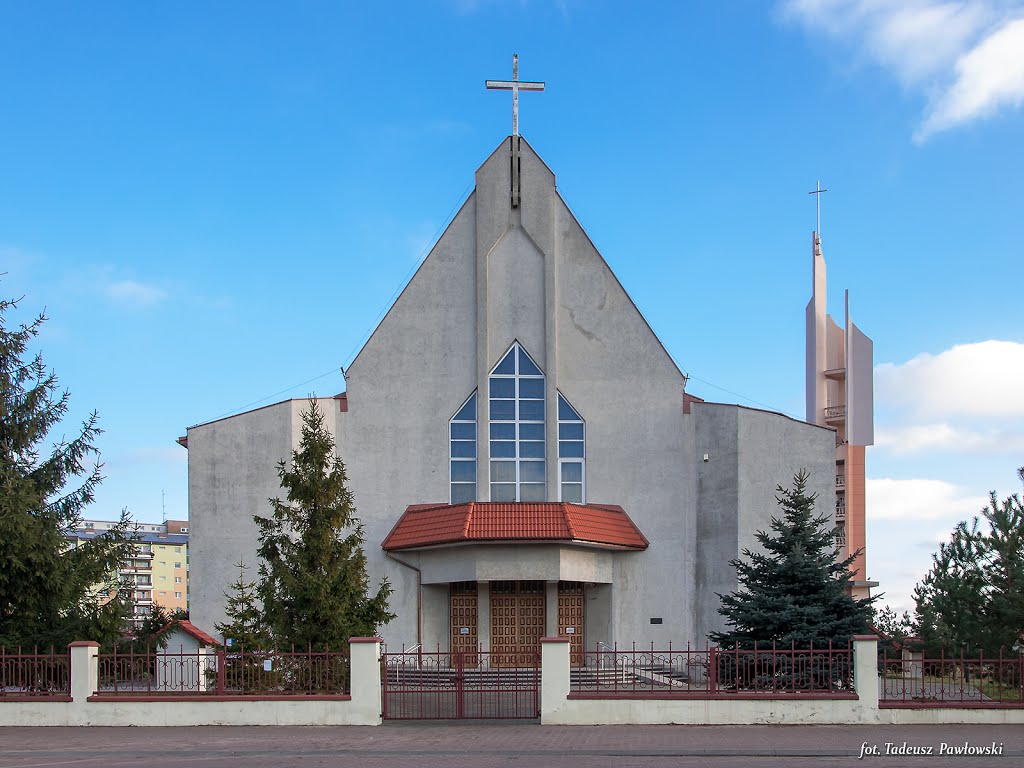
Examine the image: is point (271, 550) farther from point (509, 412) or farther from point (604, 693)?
point (509, 412)

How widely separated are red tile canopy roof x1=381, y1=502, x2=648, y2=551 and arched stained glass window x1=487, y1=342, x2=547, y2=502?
3.23 feet

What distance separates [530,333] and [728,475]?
233 inches

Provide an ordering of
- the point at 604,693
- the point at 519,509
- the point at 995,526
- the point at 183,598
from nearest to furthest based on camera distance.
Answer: the point at 604,693 → the point at 995,526 → the point at 519,509 → the point at 183,598

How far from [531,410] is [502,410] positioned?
710 mm

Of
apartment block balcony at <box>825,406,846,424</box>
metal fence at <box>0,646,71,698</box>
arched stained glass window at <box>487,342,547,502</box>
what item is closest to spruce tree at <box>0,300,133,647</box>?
metal fence at <box>0,646,71,698</box>

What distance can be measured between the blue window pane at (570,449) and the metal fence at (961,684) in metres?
11.5

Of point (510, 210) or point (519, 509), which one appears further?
point (510, 210)

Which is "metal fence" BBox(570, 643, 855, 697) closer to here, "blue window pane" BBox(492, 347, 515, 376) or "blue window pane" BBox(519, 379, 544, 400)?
"blue window pane" BBox(519, 379, 544, 400)

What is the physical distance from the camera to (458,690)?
17.7 meters

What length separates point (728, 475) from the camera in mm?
27281

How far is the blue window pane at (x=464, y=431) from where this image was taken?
28273 millimetres

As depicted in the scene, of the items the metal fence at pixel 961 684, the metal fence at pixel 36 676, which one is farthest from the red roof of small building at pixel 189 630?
the metal fence at pixel 961 684

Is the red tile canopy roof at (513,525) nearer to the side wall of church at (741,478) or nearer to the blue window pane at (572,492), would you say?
the blue window pane at (572,492)

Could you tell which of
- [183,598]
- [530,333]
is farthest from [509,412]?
[183,598]
